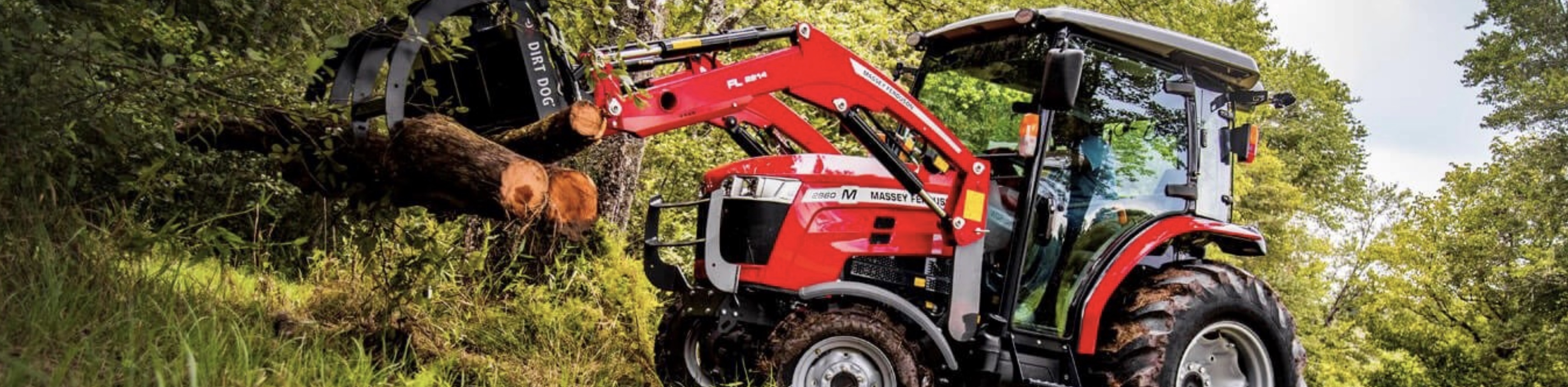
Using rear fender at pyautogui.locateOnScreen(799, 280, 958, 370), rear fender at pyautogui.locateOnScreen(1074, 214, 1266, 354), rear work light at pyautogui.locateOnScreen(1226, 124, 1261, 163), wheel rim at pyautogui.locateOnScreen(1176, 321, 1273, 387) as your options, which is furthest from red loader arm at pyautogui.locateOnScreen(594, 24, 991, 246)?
rear work light at pyautogui.locateOnScreen(1226, 124, 1261, 163)

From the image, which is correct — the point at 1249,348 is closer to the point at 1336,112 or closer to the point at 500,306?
the point at 500,306

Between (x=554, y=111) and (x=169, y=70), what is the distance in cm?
122

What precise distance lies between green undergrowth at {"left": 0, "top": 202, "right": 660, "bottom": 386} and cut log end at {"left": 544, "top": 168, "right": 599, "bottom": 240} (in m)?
0.63

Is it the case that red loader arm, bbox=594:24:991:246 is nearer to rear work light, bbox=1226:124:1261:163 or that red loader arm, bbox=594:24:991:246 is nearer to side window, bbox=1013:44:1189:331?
side window, bbox=1013:44:1189:331

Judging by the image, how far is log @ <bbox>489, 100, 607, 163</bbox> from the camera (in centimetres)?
371

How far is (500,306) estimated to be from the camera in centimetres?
548

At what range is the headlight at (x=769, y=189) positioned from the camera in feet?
15.5

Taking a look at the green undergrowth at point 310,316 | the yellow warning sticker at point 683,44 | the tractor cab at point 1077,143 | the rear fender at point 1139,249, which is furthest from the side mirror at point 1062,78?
the green undergrowth at point 310,316

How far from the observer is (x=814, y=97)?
14.8ft

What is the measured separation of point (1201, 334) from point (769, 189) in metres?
2.04

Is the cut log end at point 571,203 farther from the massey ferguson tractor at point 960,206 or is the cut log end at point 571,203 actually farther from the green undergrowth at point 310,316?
the green undergrowth at point 310,316

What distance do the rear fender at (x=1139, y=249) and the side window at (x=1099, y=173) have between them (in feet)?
0.34

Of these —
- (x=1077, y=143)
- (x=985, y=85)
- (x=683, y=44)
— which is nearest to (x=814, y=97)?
(x=683, y=44)

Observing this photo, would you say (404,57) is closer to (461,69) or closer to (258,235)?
(461,69)
